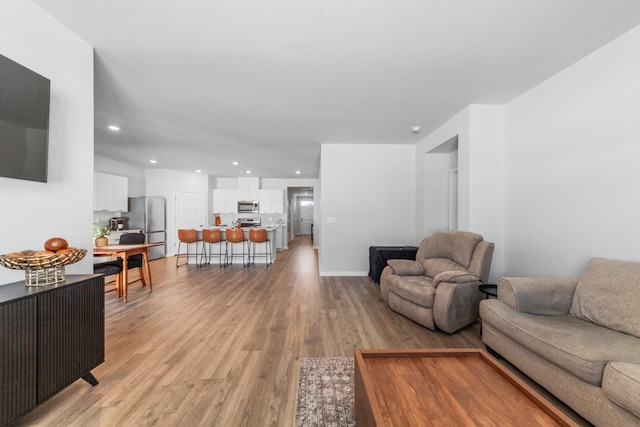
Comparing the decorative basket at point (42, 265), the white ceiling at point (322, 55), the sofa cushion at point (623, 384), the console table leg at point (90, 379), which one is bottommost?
the console table leg at point (90, 379)

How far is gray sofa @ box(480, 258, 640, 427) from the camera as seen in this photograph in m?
1.22

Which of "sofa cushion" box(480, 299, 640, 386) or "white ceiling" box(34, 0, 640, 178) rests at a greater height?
"white ceiling" box(34, 0, 640, 178)

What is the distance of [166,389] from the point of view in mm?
1711

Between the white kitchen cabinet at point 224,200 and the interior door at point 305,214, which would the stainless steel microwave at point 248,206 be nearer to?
the white kitchen cabinet at point 224,200

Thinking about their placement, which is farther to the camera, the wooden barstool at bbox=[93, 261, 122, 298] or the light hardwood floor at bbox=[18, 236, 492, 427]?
the wooden barstool at bbox=[93, 261, 122, 298]

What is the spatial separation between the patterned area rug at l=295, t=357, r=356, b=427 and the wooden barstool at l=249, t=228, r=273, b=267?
398 cm

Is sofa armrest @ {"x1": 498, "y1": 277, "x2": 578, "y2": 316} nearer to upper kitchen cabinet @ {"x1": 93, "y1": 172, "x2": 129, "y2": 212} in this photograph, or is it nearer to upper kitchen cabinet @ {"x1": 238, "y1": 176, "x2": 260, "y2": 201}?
upper kitchen cabinet @ {"x1": 93, "y1": 172, "x2": 129, "y2": 212}

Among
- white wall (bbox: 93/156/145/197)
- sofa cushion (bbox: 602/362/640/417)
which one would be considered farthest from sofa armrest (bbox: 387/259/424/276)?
white wall (bbox: 93/156/145/197)

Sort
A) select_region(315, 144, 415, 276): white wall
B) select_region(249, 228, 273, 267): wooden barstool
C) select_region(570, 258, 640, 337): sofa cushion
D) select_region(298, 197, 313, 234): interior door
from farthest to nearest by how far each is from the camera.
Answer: select_region(298, 197, 313, 234): interior door
select_region(249, 228, 273, 267): wooden barstool
select_region(315, 144, 415, 276): white wall
select_region(570, 258, 640, 337): sofa cushion

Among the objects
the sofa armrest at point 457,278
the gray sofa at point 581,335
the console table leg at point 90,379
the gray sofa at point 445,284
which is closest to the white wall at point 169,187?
the console table leg at point 90,379

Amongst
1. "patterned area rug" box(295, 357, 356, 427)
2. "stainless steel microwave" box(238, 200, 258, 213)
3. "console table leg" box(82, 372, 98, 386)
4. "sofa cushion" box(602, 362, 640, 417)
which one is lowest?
"patterned area rug" box(295, 357, 356, 427)

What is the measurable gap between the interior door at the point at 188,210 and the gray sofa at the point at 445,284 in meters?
6.26

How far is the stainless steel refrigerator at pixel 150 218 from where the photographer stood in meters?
6.38

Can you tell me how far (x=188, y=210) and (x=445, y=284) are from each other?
7.61 m
